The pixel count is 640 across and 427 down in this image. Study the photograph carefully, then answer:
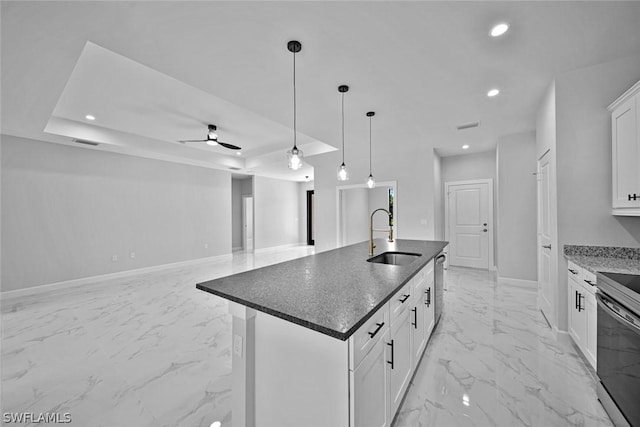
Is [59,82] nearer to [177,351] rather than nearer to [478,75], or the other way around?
[177,351]

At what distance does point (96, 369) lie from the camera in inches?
82.9

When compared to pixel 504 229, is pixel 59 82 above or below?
above

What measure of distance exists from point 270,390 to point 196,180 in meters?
6.51

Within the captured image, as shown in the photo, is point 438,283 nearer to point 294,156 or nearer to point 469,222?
point 294,156

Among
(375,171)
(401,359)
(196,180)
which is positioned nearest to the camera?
(401,359)

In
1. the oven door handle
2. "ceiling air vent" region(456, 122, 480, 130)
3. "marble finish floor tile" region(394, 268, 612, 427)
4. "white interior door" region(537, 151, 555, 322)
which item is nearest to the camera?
the oven door handle

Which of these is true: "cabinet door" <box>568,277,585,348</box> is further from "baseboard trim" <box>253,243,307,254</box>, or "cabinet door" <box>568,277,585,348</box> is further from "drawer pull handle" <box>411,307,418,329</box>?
"baseboard trim" <box>253,243,307,254</box>

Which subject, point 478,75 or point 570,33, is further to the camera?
point 478,75

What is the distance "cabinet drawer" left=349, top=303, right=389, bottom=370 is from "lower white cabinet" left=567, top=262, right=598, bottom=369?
175 cm

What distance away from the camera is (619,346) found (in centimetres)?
142

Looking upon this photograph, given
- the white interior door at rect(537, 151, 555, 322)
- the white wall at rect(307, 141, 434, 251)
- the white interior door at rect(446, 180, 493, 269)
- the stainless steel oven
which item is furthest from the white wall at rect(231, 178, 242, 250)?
the stainless steel oven

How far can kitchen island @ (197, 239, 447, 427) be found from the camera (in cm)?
101

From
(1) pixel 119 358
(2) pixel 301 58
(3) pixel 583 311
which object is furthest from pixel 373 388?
(2) pixel 301 58

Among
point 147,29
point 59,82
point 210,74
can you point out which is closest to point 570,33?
point 210,74
